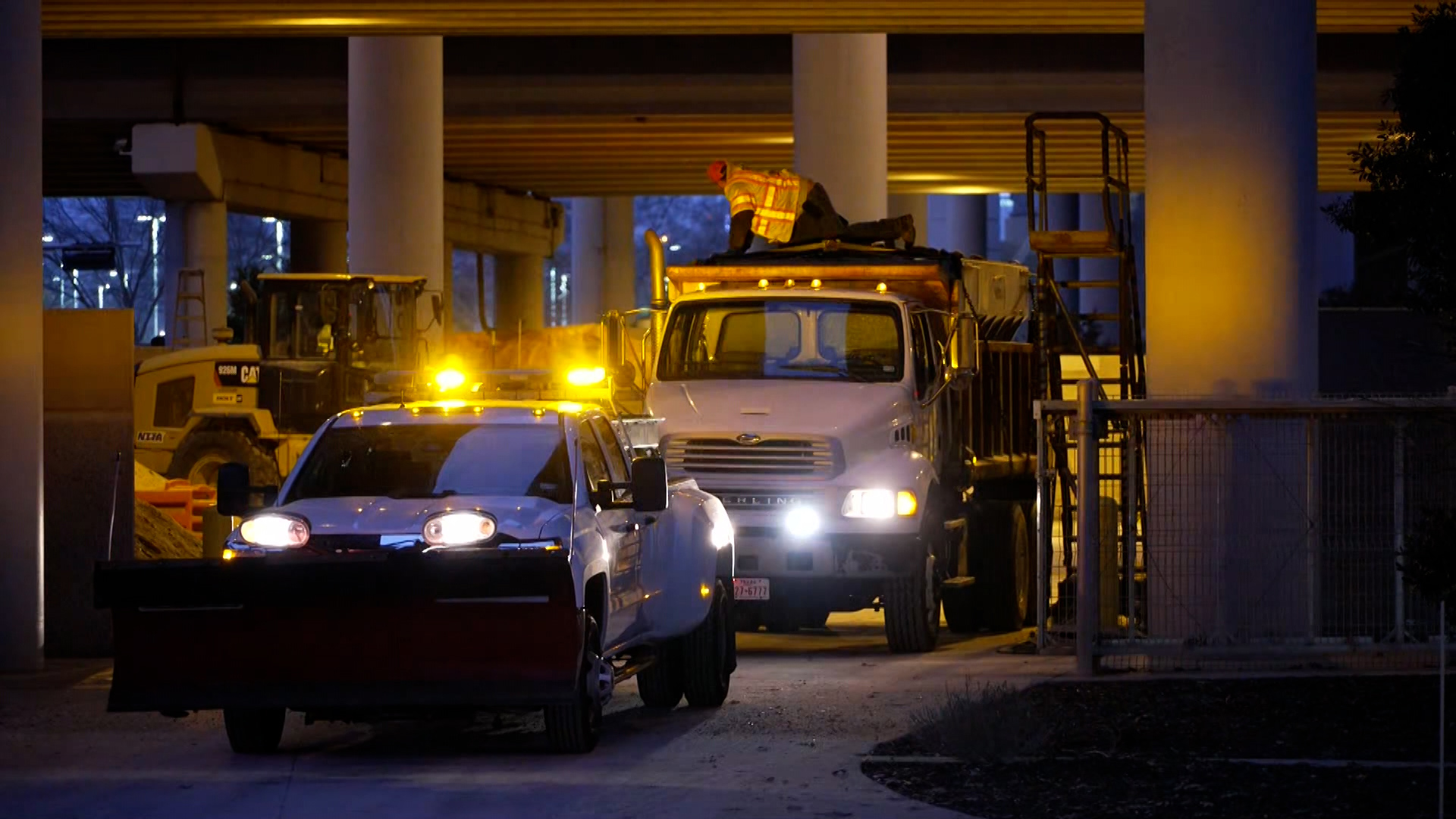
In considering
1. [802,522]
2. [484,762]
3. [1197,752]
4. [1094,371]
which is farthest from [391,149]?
[1197,752]

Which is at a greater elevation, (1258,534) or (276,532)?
(276,532)

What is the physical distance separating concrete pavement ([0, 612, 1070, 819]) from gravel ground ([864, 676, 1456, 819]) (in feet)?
1.79

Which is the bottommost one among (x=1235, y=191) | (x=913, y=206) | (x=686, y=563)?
(x=686, y=563)

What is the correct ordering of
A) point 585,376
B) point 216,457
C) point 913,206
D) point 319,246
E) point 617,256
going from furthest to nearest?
point 617,256, point 913,206, point 319,246, point 216,457, point 585,376

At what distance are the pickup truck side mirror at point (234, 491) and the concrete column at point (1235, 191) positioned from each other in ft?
22.3

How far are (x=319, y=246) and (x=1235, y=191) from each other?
1569 inches

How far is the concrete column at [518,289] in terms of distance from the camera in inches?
2559

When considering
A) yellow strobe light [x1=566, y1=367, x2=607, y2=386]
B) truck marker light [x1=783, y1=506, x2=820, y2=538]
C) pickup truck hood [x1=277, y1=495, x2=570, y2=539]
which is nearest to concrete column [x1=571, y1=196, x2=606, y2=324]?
yellow strobe light [x1=566, y1=367, x2=607, y2=386]

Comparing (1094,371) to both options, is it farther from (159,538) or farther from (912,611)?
A: (159,538)

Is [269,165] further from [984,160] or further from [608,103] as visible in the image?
[984,160]

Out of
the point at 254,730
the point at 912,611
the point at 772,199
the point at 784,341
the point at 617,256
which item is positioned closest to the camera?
the point at 254,730

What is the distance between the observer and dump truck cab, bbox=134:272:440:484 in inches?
1145

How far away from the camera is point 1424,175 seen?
417 inches

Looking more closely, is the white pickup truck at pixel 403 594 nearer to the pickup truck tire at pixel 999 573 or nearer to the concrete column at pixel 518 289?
the pickup truck tire at pixel 999 573
